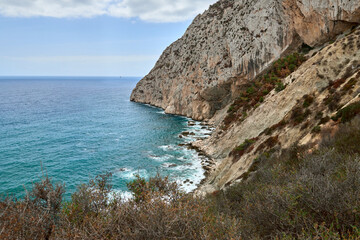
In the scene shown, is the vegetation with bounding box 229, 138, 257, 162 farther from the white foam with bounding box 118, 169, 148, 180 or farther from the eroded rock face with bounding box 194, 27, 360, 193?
the white foam with bounding box 118, 169, 148, 180

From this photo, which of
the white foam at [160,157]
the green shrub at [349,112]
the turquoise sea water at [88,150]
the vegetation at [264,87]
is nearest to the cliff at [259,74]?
the vegetation at [264,87]

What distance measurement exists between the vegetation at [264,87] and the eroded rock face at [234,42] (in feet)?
17.3

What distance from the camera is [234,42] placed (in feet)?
208

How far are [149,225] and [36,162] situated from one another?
38.6 metres

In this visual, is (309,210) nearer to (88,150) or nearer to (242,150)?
(242,150)

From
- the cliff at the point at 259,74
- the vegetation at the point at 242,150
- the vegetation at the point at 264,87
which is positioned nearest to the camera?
the cliff at the point at 259,74

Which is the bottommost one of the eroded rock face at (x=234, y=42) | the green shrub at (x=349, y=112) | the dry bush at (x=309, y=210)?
the dry bush at (x=309, y=210)

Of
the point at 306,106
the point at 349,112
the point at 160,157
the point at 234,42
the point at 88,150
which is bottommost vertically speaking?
the point at 160,157

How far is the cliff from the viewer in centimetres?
2623

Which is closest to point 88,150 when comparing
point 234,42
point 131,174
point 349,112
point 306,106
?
point 131,174

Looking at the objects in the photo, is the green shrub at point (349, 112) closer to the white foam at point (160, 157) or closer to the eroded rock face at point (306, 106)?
the eroded rock face at point (306, 106)

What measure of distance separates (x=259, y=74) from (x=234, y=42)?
563 inches

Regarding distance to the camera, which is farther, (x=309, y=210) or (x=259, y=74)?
(x=259, y=74)

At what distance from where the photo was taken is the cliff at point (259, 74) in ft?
86.1
